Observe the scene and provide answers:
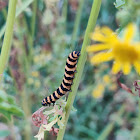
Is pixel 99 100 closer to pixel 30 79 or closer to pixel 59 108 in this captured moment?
pixel 30 79

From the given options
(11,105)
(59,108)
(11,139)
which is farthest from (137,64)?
(11,139)

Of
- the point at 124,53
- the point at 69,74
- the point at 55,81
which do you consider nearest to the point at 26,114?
the point at 55,81

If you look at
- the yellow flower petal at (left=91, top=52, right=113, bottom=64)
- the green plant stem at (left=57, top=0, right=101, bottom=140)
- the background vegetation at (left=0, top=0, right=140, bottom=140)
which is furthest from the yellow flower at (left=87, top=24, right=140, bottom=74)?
the background vegetation at (left=0, top=0, right=140, bottom=140)

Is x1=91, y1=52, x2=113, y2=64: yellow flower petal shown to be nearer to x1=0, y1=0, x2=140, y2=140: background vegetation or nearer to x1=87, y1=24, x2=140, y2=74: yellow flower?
x1=87, y1=24, x2=140, y2=74: yellow flower

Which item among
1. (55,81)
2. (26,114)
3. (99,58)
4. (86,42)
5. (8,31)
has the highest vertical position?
(55,81)

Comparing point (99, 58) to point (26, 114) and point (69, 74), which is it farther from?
point (26, 114)

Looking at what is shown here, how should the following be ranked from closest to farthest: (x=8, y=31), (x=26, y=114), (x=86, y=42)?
(x=86, y=42) < (x=8, y=31) < (x=26, y=114)

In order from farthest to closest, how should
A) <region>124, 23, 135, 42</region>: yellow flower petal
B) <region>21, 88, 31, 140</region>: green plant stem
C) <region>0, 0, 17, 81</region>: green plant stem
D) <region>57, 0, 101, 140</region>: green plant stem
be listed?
<region>21, 88, 31, 140</region>: green plant stem, <region>0, 0, 17, 81</region>: green plant stem, <region>57, 0, 101, 140</region>: green plant stem, <region>124, 23, 135, 42</region>: yellow flower petal

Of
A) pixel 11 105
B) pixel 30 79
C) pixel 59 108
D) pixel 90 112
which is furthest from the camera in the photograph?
pixel 90 112
